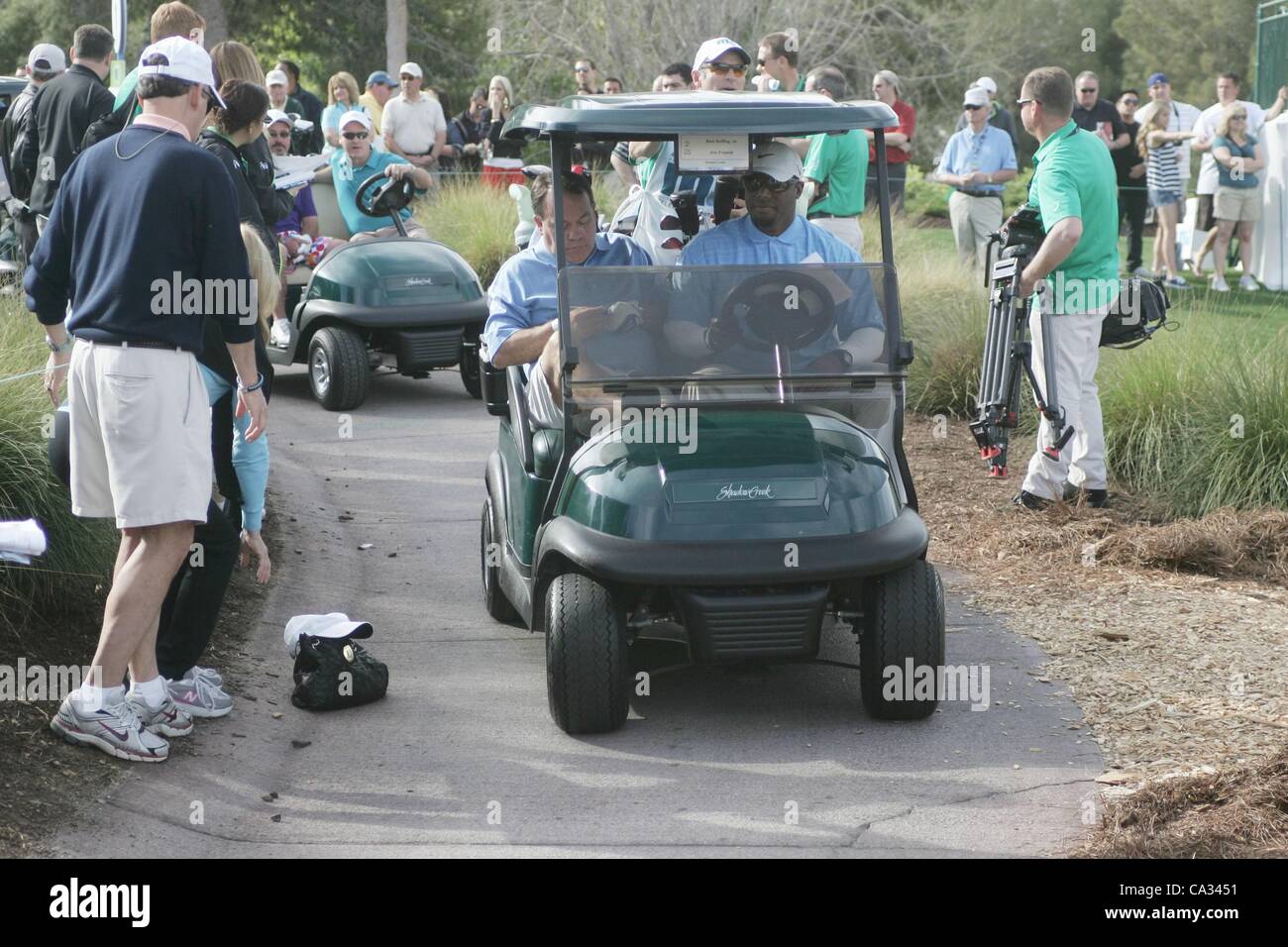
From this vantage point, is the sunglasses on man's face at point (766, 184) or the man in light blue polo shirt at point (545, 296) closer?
the man in light blue polo shirt at point (545, 296)

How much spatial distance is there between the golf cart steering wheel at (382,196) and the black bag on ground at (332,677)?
5.17 m

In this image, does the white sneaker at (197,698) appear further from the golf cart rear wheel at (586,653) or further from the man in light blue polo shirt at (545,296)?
the man in light blue polo shirt at (545,296)

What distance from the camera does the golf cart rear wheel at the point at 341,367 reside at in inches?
358

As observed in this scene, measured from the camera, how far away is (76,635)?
16.8ft

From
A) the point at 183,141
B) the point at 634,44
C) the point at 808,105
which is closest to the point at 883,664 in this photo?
the point at 808,105

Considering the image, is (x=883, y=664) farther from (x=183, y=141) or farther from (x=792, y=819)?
(x=183, y=141)

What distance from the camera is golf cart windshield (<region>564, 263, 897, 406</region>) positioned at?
15.4 ft

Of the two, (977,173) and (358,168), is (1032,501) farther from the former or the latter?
(977,173)

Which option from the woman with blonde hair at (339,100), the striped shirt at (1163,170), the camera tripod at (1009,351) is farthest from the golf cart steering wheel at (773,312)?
the striped shirt at (1163,170)

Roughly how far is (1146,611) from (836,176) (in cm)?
450

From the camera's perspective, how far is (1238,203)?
45.4 ft

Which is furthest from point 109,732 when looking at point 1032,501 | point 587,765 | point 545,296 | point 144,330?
point 1032,501

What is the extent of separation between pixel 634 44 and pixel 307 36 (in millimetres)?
→ 8750
